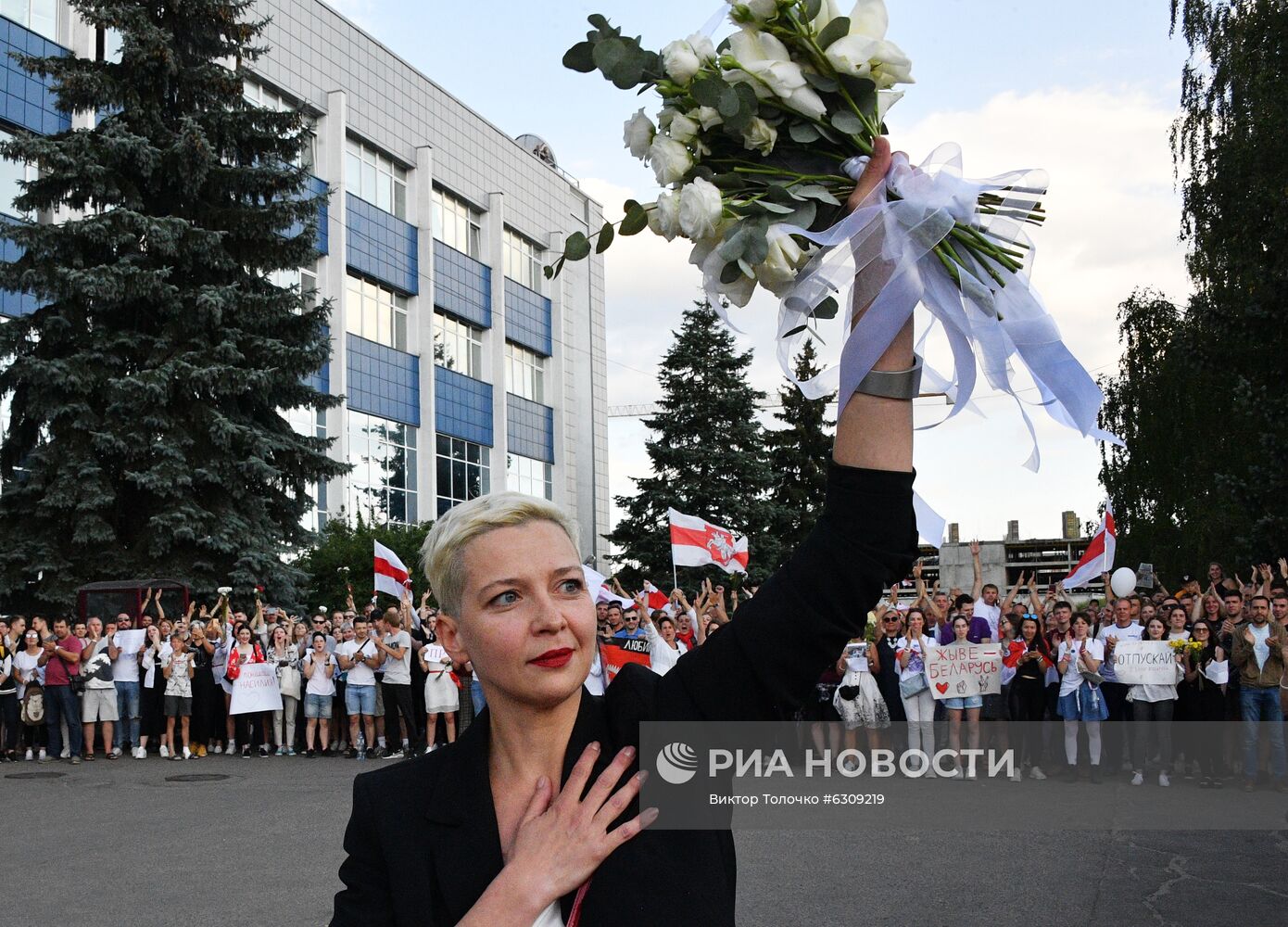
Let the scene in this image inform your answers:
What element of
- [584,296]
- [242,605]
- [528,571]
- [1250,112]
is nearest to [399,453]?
[584,296]

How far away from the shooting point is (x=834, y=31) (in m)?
2.15

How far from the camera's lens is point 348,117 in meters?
45.4

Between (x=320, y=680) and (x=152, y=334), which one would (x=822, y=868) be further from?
(x=152, y=334)

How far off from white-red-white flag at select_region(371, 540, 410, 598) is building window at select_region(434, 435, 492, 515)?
2991 cm

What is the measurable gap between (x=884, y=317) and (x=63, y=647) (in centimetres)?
1916

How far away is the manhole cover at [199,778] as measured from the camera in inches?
624

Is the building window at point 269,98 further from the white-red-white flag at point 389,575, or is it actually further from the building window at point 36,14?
the white-red-white flag at point 389,575

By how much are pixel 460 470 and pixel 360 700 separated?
33.0m

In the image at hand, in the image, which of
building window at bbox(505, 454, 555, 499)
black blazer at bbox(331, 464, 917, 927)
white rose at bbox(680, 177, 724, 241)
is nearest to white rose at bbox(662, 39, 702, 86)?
white rose at bbox(680, 177, 724, 241)

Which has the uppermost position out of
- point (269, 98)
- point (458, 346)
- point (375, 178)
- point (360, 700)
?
point (269, 98)

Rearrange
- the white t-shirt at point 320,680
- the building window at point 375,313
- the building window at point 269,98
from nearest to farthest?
the white t-shirt at point 320,680 → the building window at point 269,98 → the building window at point 375,313

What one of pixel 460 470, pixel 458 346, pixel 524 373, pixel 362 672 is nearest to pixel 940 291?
pixel 362 672

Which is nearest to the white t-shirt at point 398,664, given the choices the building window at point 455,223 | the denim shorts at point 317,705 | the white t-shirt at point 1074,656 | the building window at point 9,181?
the denim shorts at point 317,705

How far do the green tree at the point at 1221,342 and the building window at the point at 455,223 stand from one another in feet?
96.5
